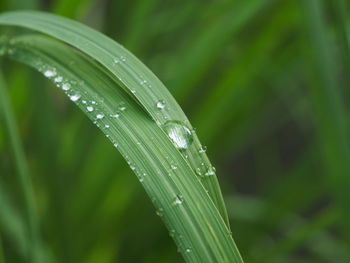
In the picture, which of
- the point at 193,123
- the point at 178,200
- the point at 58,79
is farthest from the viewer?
→ the point at 193,123

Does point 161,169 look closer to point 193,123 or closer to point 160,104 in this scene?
point 160,104

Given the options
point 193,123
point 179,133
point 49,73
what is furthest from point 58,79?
point 193,123

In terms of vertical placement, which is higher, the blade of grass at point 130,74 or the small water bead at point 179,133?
the blade of grass at point 130,74

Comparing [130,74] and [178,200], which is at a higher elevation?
[130,74]

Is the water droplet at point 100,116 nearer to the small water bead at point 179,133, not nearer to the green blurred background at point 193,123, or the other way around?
the small water bead at point 179,133

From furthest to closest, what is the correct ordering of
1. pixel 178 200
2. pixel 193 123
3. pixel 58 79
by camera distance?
1. pixel 193 123
2. pixel 58 79
3. pixel 178 200

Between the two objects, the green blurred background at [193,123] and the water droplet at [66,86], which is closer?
the water droplet at [66,86]

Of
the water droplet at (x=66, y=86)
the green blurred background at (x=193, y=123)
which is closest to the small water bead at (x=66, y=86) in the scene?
the water droplet at (x=66, y=86)

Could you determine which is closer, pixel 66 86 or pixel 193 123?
pixel 66 86
